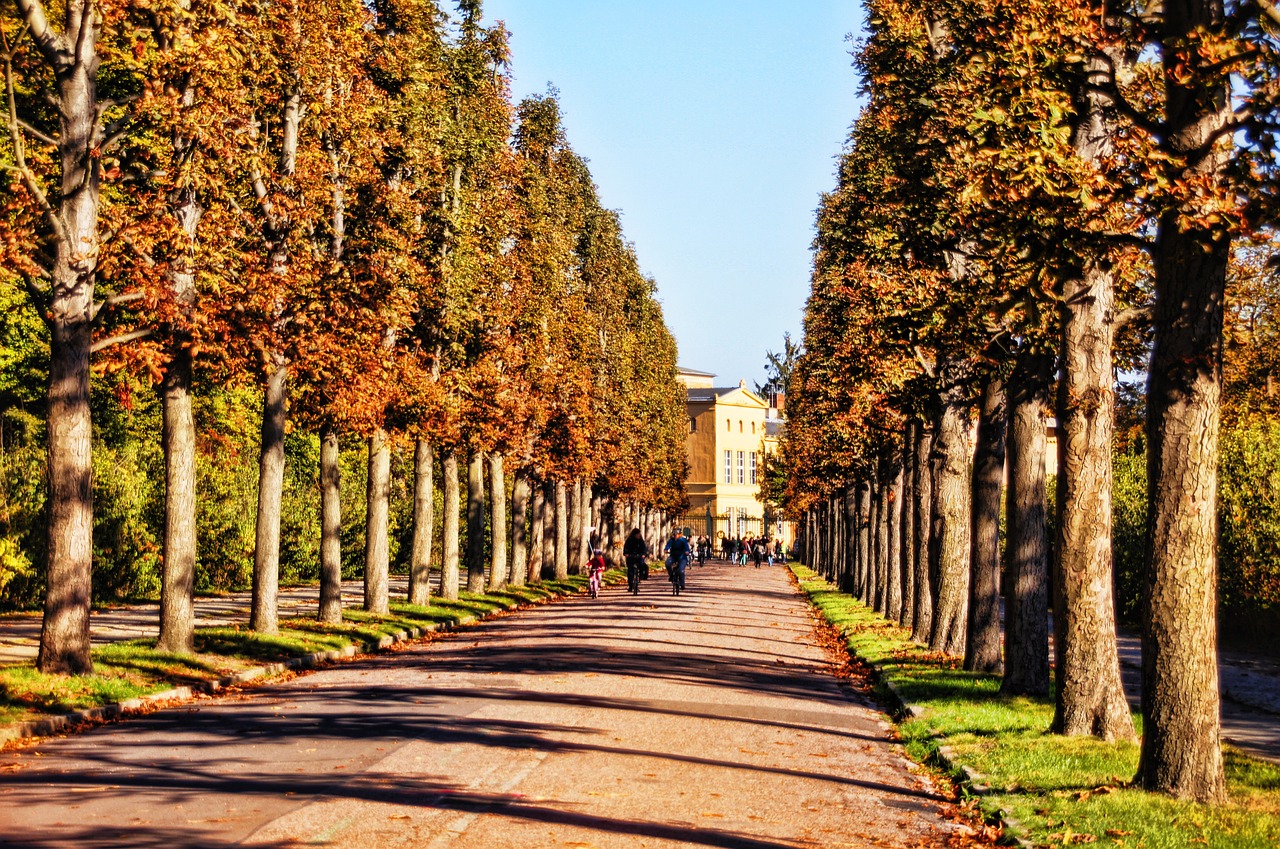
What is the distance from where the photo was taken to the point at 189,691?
17281 mm

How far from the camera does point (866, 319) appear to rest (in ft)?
87.0

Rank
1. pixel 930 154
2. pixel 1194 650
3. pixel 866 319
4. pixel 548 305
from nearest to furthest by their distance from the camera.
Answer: pixel 1194 650 < pixel 930 154 < pixel 866 319 < pixel 548 305

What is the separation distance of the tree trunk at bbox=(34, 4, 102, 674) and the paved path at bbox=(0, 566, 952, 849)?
1952 mm

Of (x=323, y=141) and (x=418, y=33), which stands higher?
(x=418, y=33)

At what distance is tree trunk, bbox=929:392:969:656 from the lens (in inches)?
919

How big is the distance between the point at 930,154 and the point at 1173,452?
458 inches

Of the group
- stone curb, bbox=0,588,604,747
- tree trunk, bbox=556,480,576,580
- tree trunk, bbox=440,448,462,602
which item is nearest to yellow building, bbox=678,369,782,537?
tree trunk, bbox=556,480,576,580

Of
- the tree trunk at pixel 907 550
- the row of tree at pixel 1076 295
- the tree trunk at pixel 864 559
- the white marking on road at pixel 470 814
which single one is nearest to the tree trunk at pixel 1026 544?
the row of tree at pixel 1076 295

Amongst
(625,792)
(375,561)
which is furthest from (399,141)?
(625,792)

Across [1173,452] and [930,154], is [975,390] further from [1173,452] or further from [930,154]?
[1173,452]

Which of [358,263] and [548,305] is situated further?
[548,305]

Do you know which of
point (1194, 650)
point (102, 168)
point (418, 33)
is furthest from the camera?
point (418, 33)

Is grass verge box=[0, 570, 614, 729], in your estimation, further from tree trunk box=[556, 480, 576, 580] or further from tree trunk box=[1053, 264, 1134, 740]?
tree trunk box=[556, 480, 576, 580]

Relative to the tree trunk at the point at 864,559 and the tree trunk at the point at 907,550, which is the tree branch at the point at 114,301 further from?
the tree trunk at the point at 864,559
